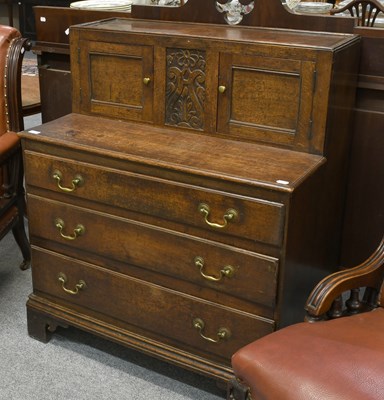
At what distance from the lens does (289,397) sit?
134 cm

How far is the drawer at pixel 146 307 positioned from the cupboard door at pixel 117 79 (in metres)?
0.50

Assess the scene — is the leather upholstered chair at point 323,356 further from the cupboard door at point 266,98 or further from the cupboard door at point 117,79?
the cupboard door at point 117,79

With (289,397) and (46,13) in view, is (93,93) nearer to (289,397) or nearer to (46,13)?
(46,13)

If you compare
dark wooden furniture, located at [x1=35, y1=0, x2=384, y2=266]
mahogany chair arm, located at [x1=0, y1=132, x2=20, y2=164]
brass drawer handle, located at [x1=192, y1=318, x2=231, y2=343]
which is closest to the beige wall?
dark wooden furniture, located at [x1=35, y1=0, x2=384, y2=266]

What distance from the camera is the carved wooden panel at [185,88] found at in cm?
189

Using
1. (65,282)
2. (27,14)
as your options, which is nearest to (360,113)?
(65,282)

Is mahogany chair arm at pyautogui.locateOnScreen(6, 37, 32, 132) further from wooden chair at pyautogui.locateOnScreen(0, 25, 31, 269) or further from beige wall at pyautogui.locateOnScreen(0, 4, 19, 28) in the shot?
beige wall at pyautogui.locateOnScreen(0, 4, 19, 28)

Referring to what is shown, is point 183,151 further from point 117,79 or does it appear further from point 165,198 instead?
point 117,79

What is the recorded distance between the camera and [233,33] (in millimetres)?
1927

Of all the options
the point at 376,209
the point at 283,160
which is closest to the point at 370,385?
the point at 283,160

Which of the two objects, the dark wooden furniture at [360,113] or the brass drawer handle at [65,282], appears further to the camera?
the brass drawer handle at [65,282]

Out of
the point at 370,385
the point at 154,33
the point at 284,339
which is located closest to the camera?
the point at 370,385

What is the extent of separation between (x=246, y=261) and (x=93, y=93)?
783 mm

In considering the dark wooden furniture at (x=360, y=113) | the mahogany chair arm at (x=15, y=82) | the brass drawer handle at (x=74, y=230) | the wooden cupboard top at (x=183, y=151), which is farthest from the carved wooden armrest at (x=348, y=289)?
the mahogany chair arm at (x=15, y=82)
